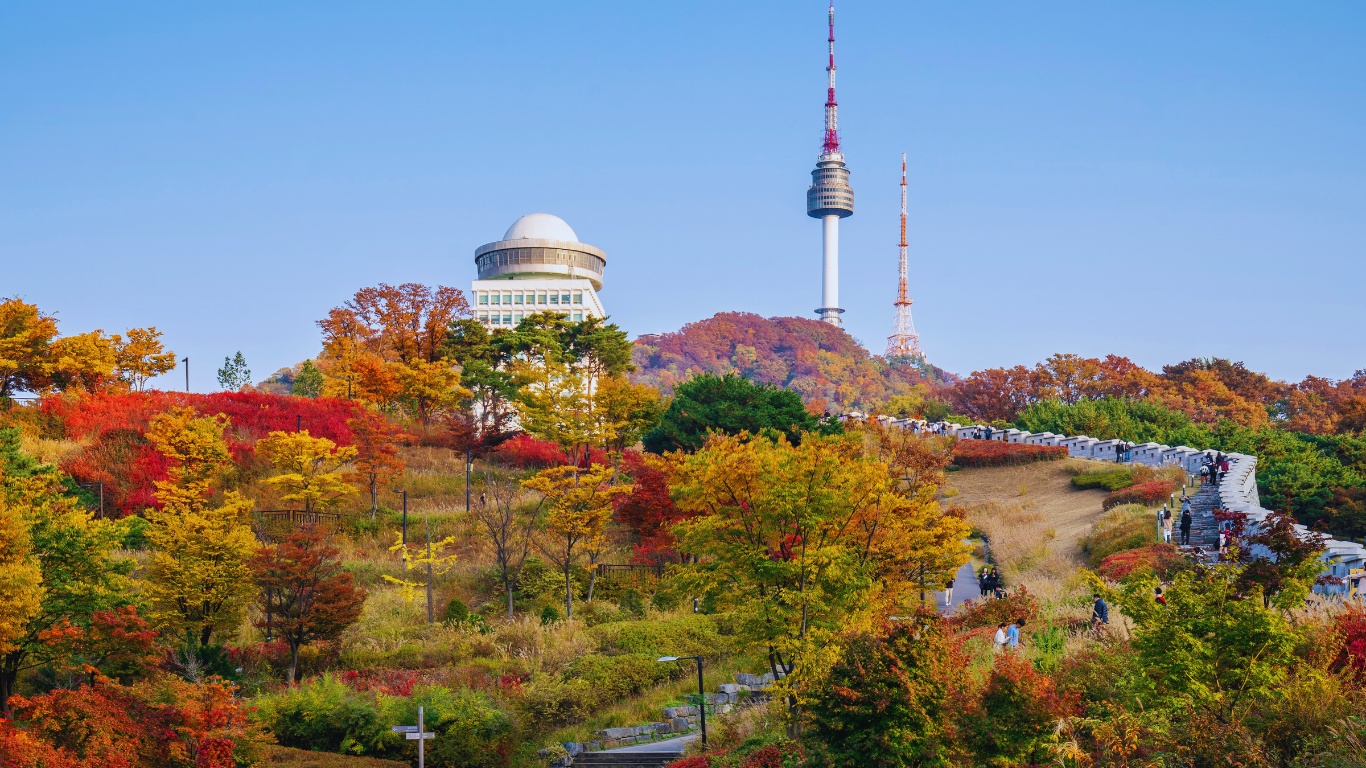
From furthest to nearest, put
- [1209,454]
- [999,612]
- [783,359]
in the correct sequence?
[783,359]
[1209,454]
[999,612]

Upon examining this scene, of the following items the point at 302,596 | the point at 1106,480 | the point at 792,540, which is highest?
the point at 1106,480

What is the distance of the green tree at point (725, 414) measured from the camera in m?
45.6

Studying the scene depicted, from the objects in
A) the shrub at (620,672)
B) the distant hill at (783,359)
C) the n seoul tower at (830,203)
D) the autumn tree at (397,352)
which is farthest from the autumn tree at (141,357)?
the n seoul tower at (830,203)

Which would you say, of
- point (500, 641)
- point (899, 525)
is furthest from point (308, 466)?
point (899, 525)

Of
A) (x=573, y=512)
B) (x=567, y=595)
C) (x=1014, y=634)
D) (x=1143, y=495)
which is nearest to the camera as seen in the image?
(x=1014, y=634)

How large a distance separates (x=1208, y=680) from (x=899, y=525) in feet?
37.6

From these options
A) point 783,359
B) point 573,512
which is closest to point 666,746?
point 573,512

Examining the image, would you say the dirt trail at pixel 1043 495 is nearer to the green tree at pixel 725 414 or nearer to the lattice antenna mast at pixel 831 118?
the green tree at pixel 725 414

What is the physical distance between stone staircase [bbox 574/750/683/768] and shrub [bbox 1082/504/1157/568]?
1650 cm

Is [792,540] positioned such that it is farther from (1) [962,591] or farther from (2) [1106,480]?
(2) [1106,480]

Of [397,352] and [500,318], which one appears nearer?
[397,352]

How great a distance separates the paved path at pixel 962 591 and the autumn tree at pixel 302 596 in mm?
15795

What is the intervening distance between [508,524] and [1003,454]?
3318 centimetres

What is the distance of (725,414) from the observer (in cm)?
4572
